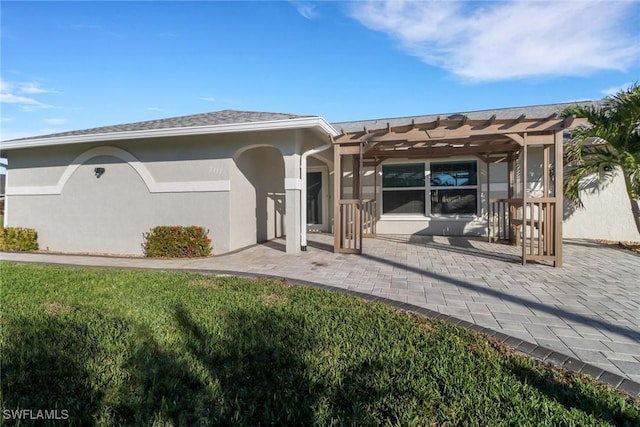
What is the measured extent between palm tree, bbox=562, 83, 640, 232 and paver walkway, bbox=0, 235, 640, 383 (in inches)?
67.5

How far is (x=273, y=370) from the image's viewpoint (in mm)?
2436

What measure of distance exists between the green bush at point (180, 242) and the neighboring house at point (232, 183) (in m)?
0.37

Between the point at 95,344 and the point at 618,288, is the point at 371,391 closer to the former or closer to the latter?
the point at 95,344

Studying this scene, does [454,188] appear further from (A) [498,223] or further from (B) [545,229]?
(B) [545,229]

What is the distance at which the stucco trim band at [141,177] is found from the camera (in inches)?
307

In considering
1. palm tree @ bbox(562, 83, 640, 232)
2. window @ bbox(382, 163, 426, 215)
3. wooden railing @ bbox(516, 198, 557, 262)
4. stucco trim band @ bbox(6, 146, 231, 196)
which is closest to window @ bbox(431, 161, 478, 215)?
window @ bbox(382, 163, 426, 215)

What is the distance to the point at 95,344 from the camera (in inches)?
111

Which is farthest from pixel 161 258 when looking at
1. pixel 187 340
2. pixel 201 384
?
pixel 201 384

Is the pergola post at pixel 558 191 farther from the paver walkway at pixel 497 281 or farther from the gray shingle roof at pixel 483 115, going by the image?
the gray shingle roof at pixel 483 115

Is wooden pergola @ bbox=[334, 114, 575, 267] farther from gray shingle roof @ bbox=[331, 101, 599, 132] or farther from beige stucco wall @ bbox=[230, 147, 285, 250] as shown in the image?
beige stucco wall @ bbox=[230, 147, 285, 250]

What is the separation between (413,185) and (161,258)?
792cm

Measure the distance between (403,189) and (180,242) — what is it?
722cm

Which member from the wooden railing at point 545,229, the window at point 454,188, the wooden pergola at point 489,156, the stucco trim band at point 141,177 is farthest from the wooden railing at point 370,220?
the wooden railing at point 545,229

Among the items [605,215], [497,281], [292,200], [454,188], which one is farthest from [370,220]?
[605,215]
